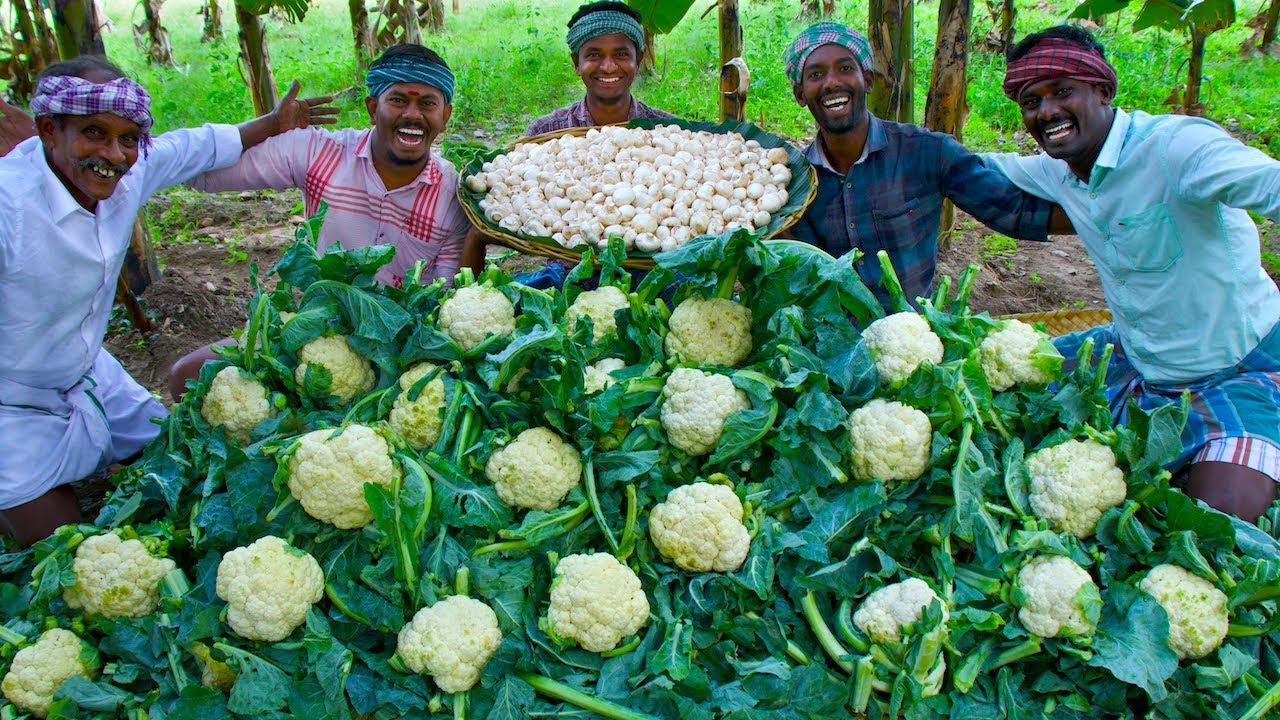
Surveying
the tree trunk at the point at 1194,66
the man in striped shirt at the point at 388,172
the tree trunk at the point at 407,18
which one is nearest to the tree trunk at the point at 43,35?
the man in striped shirt at the point at 388,172

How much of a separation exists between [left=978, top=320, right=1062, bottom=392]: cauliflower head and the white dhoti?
2.35m

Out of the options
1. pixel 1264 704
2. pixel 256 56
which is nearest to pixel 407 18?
pixel 256 56

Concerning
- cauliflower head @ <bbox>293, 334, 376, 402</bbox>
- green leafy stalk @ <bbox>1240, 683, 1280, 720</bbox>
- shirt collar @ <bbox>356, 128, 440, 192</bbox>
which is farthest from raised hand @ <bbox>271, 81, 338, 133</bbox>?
green leafy stalk @ <bbox>1240, 683, 1280, 720</bbox>

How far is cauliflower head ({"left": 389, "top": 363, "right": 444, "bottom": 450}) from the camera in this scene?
1891mm

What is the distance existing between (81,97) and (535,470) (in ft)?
5.75

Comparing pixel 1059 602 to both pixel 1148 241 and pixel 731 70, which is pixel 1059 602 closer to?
pixel 1148 241

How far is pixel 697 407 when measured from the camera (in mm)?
1824

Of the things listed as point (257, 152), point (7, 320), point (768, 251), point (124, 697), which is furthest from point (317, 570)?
point (257, 152)

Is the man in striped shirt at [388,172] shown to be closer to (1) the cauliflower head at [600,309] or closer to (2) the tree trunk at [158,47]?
(1) the cauliflower head at [600,309]

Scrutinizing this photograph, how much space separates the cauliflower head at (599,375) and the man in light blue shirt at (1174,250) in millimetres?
1545

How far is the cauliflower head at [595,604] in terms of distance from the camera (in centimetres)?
163

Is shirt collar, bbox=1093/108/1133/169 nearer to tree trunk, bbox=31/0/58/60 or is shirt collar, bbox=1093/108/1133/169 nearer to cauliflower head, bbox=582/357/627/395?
cauliflower head, bbox=582/357/627/395

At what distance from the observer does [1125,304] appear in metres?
2.56

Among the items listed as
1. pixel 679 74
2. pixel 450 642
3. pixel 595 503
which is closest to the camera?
pixel 450 642
